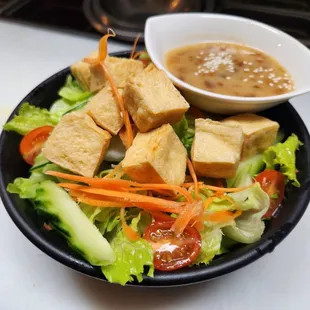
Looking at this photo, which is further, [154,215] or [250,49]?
[250,49]

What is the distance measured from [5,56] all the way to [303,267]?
5.45ft

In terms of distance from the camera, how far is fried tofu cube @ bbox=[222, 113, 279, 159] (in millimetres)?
1356

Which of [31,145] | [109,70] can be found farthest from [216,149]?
[31,145]

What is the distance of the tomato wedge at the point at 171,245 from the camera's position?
114 cm

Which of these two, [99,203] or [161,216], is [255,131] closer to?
[161,216]

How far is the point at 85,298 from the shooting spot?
1.29 m

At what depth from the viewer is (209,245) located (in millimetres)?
1188

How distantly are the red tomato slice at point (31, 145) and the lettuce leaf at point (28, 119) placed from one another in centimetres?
2

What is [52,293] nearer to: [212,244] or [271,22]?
[212,244]

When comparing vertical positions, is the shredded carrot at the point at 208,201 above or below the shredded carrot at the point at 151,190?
below

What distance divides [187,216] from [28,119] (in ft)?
2.09

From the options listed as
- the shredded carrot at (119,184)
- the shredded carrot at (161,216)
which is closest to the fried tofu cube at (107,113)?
the shredded carrot at (119,184)

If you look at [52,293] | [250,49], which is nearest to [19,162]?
[52,293]

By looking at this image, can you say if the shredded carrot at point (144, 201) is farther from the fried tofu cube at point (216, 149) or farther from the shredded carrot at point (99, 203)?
the fried tofu cube at point (216, 149)
